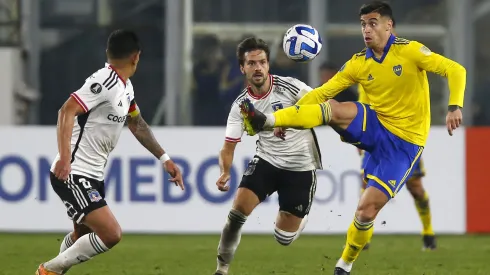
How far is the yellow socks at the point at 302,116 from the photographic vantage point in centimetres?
859

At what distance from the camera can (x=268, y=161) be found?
10008 mm

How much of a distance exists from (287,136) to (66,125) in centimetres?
242

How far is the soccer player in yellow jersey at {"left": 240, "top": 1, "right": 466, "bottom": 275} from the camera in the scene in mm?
8961

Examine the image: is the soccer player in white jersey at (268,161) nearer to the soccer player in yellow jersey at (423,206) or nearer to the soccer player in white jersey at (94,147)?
the soccer player in white jersey at (94,147)

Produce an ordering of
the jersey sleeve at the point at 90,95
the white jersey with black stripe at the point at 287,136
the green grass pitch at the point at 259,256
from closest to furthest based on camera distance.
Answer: the jersey sleeve at the point at 90,95 → the white jersey with black stripe at the point at 287,136 → the green grass pitch at the point at 259,256

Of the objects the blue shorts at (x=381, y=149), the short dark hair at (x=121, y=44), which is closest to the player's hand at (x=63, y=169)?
the short dark hair at (x=121, y=44)

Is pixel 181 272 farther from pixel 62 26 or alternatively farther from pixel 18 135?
pixel 62 26

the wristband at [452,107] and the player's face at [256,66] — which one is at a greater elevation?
the player's face at [256,66]

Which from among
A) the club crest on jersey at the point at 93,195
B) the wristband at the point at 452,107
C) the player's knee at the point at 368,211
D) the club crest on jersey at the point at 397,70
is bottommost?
the player's knee at the point at 368,211

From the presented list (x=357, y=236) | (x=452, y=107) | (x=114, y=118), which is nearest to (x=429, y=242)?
(x=357, y=236)

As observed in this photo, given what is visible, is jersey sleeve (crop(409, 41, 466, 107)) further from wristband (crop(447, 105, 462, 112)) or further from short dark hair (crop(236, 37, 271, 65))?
short dark hair (crop(236, 37, 271, 65))

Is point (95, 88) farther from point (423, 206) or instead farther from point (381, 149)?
point (423, 206)

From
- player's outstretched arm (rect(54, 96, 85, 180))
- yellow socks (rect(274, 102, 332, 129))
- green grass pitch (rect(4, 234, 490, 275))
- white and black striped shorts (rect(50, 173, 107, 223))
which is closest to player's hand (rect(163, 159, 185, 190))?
white and black striped shorts (rect(50, 173, 107, 223))

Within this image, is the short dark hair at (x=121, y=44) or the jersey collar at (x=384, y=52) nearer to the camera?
the short dark hair at (x=121, y=44)
